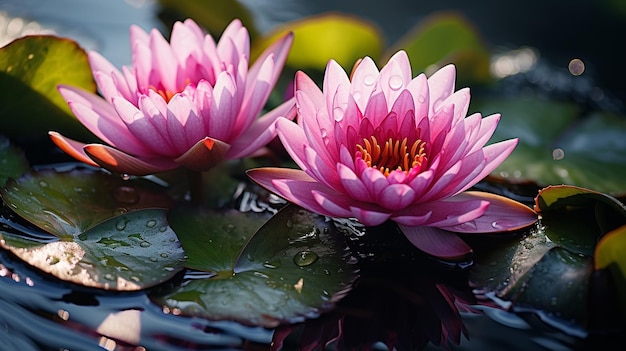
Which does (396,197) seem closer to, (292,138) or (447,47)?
(292,138)

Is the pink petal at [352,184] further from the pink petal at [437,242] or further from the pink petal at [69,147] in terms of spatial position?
the pink petal at [69,147]

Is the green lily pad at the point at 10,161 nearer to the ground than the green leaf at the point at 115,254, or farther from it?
farther from it

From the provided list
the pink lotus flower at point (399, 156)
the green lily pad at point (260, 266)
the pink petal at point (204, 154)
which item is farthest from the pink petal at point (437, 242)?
the pink petal at point (204, 154)

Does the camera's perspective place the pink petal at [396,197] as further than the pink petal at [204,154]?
No

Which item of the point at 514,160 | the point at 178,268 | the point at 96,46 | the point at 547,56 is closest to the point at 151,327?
the point at 178,268

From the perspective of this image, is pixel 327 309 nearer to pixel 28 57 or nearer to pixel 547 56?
pixel 28 57

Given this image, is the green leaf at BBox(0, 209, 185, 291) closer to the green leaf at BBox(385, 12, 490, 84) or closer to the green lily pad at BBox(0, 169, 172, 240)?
the green lily pad at BBox(0, 169, 172, 240)
